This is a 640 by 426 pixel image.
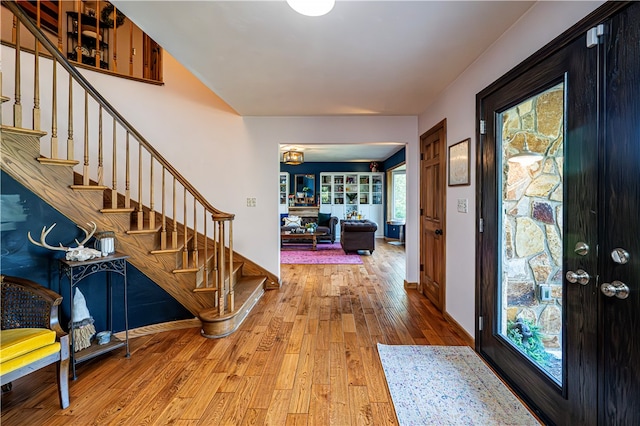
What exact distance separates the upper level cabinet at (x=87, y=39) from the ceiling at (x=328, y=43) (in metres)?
2.13

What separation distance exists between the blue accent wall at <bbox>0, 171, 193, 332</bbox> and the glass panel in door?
2937 millimetres

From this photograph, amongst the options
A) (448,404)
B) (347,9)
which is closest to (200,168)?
(347,9)

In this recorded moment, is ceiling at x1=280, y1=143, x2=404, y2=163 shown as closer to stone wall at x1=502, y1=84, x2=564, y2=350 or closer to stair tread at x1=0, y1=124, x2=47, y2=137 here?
stair tread at x1=0, y1=124, x2=47, y2=137

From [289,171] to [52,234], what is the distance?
7100 mm

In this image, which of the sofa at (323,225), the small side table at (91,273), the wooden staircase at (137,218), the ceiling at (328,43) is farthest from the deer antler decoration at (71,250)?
the sofa at (323,225)

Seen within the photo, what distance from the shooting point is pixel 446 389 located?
1817 mm

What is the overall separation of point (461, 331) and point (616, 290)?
1.58 m

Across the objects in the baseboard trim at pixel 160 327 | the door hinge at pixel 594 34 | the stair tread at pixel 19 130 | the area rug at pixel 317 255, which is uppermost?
the door hinge at pixel 594 34

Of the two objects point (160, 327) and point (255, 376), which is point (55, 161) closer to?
point (160, 327)

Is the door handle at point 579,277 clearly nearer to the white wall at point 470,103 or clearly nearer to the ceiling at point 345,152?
the white wall at point 470,103

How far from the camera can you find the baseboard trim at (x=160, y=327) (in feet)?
8.30

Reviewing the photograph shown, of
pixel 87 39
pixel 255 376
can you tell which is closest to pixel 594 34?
pixel 255 376

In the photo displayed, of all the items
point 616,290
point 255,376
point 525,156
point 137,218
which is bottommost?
point 255,376

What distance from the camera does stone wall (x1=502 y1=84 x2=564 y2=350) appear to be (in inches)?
60.7
